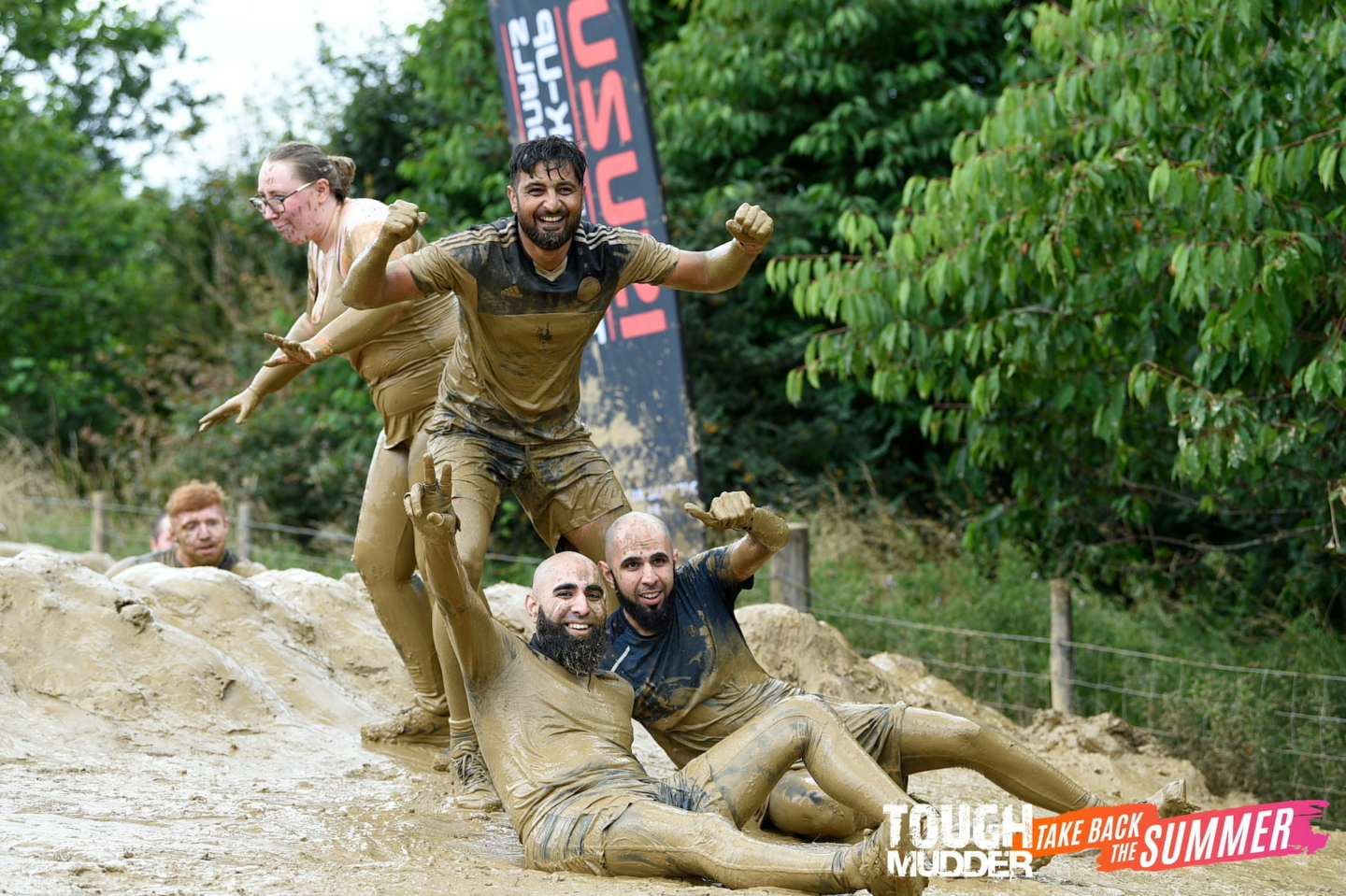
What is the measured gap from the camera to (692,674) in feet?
14.8

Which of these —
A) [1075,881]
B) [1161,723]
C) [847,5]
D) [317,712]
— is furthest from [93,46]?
[1075,881]

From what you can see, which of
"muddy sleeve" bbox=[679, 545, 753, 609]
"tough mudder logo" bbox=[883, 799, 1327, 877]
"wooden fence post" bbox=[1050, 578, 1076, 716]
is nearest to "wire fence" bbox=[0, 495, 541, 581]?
"wooden fence post" bbox=[1050, 578, 1076, 716]

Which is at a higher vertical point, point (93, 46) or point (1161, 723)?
point (93, 46)

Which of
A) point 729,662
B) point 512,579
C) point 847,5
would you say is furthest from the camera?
point 847,5

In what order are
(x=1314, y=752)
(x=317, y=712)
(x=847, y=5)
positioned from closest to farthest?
(x=317, y=712) → (x=1314, y=752) → (x=847, y=5)

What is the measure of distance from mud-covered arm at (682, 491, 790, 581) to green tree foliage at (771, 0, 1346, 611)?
8.15 ft

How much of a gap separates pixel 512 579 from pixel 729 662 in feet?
21.0

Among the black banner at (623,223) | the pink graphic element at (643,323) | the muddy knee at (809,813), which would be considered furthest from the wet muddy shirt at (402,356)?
the pink graphic element at (643,323)

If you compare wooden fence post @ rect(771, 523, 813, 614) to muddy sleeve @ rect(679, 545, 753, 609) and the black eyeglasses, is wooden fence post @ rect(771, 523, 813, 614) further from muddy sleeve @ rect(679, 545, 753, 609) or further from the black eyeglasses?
the black eyeglasses

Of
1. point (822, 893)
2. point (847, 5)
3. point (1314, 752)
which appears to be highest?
point (847, 5)

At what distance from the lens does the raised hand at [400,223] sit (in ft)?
13.6

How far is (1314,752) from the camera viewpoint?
702 centimetres

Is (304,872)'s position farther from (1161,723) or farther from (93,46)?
(93,46)

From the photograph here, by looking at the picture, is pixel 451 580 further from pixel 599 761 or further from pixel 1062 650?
pixel 1062 650
